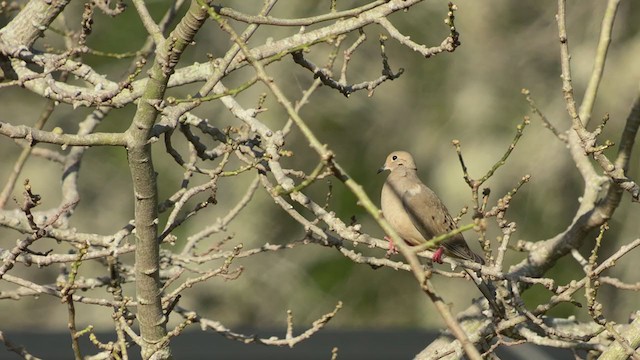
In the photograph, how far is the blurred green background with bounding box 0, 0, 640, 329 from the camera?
15.2 m

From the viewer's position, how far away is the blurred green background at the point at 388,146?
15.2 m

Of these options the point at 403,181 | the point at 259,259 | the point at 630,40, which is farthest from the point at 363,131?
the point at 403,181

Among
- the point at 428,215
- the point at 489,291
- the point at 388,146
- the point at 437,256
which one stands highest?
the point at 388,146

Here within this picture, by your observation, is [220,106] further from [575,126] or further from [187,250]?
[575,126]

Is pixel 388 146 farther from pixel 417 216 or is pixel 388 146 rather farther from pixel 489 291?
pixel 489 291

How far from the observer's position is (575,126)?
4652 millimetres

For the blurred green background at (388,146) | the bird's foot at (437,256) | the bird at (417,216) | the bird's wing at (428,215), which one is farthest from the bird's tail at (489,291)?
the blurred green background at (388,146)

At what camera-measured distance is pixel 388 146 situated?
16734 millimetres

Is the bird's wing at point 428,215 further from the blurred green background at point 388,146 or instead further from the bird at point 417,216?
the blurred green background at point 388,146

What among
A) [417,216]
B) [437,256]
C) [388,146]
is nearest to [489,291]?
[437,256]

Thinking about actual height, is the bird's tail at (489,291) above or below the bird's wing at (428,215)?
below

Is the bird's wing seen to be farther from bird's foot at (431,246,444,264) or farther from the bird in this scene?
bird's foot at (431,246,444,264)

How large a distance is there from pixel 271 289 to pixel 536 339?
1257 centimetres

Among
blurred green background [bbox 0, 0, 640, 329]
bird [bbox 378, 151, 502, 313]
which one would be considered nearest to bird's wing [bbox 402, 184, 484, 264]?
bird [bbox 378, 151, 502, 313]
